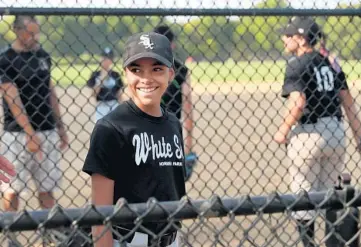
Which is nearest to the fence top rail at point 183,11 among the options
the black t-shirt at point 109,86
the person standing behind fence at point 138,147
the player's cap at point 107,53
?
the black t-shirt at point 109,86

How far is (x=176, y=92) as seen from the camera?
5344 millimetres

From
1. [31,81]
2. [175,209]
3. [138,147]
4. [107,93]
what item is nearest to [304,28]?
[107,93]

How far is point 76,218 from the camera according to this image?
191 centimetres

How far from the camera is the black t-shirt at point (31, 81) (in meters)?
5.04

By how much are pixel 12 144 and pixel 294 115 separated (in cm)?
190

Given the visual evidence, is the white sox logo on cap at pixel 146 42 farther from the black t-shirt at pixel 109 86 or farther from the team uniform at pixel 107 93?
the black t-shirt at pixel 109 86

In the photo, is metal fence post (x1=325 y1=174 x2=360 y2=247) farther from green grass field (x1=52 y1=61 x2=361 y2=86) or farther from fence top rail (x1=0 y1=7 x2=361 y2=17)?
green grass field (x1=52 y1=61 x2=361 y2=86)

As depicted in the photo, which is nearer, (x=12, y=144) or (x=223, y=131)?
(x=12, y=144)

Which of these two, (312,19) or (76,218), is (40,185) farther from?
(76,218)

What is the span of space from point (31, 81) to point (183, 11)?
1156 mm

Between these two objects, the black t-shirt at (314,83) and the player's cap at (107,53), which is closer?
the black t-shirt at (314,83)

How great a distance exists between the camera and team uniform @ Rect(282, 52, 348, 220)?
16.7 feet

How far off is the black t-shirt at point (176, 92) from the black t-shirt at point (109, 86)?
787 millimetres

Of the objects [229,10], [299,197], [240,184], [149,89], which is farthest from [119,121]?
[240,184]
